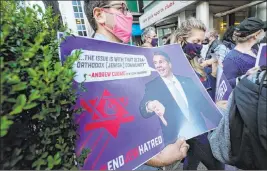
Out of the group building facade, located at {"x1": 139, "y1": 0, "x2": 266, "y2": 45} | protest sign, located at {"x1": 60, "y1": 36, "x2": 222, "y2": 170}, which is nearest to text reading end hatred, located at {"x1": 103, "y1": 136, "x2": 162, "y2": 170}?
protest sign, located at {"x1": 60, "y1": 36, "x2": 222, "y2": 170}

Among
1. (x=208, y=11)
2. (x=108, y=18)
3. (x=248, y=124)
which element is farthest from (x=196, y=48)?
(x=208, y=11)

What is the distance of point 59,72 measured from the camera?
2.82 feet

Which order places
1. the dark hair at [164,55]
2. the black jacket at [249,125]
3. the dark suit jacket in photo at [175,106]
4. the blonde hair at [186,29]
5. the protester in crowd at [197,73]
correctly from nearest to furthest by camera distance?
the black jacket at [249,125] < the dark suit jacket in photo at [175,106] < the dark hair at [164,55] < the protester in crowd at [197,73] < the blonde hair at [186,29]

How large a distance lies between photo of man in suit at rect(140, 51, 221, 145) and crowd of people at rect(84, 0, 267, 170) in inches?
3.9

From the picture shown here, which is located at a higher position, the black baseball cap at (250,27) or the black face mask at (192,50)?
the black baseball cap at (250,27)

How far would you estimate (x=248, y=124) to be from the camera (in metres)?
1.07

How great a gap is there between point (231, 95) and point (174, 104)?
0.41 meters

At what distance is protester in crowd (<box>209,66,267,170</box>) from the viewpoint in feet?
3.37

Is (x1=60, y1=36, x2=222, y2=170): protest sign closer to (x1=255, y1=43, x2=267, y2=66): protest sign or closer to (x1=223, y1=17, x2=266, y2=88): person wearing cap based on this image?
(x1=255, y1=43, x2=267, y2=66): protest sign

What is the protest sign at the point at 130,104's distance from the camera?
1108mm

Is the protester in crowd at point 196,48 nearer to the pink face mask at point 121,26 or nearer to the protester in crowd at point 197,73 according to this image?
the protester in crowd at point 197,73

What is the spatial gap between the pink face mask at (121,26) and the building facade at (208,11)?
816 cm

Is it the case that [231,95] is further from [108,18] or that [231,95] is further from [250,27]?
[250,27]

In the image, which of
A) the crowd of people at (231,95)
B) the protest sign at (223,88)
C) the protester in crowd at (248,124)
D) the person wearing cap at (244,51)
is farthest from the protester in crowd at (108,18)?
the person wearing cap at (244,51)
